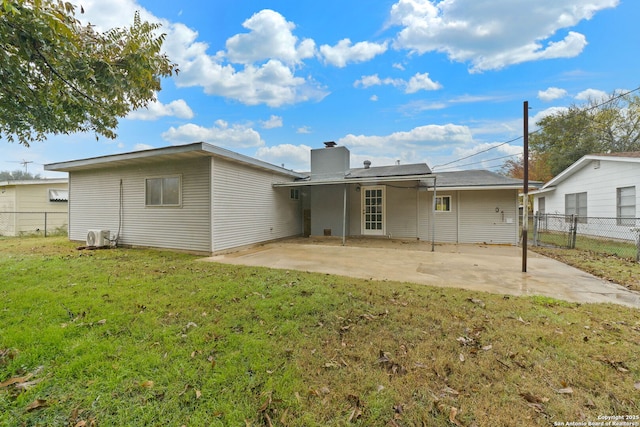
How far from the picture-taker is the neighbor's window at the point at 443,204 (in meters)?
10.6

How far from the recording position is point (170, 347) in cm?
242

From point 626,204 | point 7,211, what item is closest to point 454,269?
point 626,204

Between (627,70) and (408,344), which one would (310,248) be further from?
(627,70)

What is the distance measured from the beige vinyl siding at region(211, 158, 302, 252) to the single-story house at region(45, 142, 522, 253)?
3cm

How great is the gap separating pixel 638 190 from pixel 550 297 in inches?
360

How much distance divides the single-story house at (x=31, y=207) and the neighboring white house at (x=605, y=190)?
21.9 m

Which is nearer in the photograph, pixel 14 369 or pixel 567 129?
pixel 14 369

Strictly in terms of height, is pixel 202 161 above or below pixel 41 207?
above

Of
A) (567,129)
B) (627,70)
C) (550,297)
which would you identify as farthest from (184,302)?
(567,129)

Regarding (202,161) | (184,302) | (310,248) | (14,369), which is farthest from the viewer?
(310,248)

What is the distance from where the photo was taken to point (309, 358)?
89.7 inches

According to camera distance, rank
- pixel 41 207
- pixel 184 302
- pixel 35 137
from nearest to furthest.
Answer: pixel 184 302 < pixel 35 137 < pixel 41 207

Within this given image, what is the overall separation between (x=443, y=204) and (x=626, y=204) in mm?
6118

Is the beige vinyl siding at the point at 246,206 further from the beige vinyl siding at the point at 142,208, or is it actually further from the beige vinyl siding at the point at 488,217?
the beige vinyl siding at the point at 488,217
